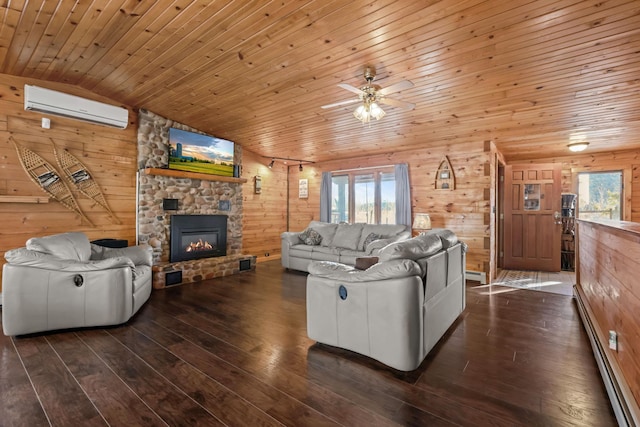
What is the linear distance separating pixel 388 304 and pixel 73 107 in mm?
4591

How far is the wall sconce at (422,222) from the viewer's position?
17.9 ft

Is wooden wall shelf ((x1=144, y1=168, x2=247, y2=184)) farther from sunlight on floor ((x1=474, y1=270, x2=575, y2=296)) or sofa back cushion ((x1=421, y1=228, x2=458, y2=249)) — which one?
sunlight on floor ((x1=474, y1=270, x2=575, y2=296))

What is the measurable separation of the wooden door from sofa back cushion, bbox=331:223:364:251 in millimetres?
3230

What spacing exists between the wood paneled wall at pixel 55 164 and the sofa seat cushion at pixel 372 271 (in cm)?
372

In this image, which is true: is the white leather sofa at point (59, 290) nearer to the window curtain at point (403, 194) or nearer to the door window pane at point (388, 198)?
the window curtain at point (403, 194)

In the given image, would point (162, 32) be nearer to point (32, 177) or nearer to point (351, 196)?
point (32, 177)

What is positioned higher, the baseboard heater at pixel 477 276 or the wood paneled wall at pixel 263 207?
the wood paneled wall at pixel 263 207

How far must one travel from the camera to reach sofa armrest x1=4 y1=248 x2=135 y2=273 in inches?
114

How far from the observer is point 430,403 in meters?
1.91

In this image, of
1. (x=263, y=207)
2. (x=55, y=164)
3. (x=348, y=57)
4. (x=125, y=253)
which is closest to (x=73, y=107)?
(x=55, y=164)

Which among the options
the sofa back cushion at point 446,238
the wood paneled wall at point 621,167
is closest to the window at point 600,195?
the wood paneled wall at point 621,167

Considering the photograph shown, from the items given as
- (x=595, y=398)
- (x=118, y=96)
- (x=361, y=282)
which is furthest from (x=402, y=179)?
(x=118, y=96)

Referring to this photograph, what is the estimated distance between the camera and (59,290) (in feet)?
9.69

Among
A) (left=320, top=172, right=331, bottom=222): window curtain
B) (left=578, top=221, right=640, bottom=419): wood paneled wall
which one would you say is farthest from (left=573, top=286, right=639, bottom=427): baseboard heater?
(left=320, top=172, right=331, bottom=222): window curtain
